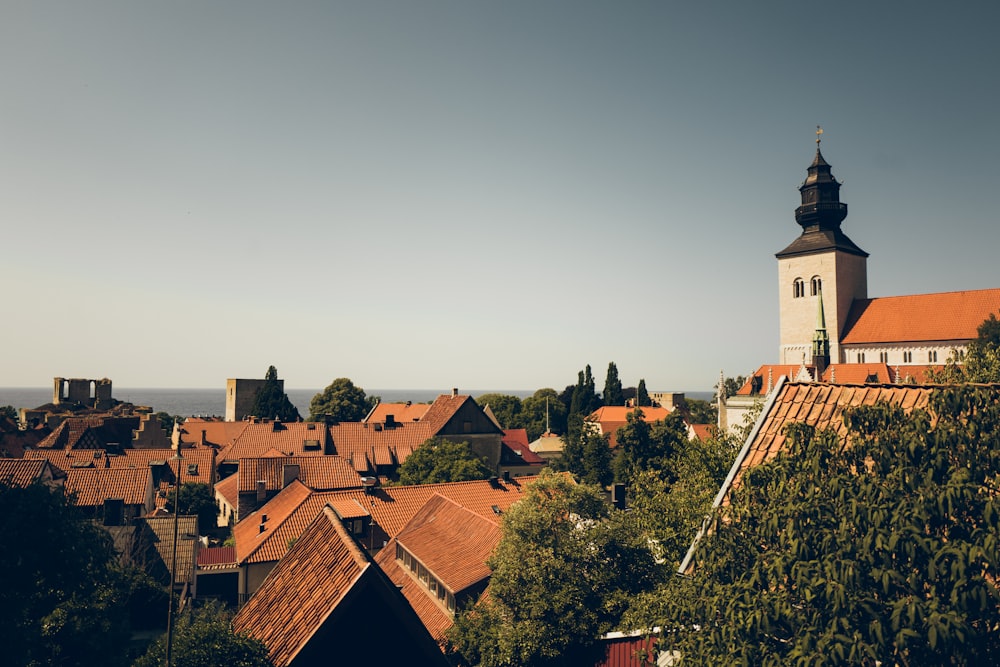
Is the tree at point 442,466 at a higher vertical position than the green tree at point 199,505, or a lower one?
higher

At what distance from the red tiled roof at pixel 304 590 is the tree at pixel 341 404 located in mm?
94892

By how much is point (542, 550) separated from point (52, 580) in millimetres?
12537

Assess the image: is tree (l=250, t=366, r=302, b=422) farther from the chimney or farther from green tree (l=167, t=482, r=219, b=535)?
the chimney

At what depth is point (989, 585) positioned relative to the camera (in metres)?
6.69

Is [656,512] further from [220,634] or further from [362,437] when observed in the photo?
[362,437]

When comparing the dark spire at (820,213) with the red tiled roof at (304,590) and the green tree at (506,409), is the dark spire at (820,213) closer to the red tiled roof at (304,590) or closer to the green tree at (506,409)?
the green tree at (506,409)

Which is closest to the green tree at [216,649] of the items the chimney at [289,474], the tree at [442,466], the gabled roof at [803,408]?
the gabled roof at [803,408]

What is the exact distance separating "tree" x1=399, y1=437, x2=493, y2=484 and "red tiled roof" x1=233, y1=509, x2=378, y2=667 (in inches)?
1292

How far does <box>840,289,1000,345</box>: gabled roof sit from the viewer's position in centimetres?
6525

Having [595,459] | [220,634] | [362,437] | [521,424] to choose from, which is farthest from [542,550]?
[521,424]

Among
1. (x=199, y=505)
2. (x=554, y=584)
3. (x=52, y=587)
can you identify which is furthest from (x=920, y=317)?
(x=52, y=587)

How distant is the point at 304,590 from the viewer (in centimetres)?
1195

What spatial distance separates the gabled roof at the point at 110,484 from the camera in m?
40.9

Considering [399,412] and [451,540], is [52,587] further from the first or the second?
[399,412]
